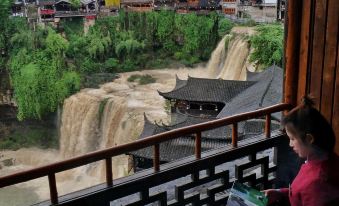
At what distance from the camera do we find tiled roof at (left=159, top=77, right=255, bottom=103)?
1503 centimetres

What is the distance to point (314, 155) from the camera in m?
1.44

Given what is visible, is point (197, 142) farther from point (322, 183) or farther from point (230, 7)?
point (230, 7)

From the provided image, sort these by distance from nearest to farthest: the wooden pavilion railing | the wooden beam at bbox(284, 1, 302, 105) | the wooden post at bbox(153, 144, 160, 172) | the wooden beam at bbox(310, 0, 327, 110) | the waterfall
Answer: the wooden pavilion railing, the wooden post at bbox(153, 144, 160, 172), the wooden beam at bbox(310, 0, 327, 110), the wooden beam at bbox(284, 1, 302, 105), the waterfall

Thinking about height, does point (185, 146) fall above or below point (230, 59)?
below

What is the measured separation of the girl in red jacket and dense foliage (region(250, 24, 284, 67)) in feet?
57.9

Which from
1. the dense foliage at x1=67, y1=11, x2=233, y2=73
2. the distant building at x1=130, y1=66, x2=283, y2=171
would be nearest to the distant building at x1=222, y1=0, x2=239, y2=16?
the dense foliage at x1=67, y1=11, x2=233, y2=73

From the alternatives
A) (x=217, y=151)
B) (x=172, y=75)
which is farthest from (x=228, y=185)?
(x=172, y=75)

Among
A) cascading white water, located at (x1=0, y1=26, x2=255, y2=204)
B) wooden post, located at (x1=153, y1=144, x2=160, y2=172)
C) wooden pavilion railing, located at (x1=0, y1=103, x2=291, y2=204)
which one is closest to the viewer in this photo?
wooden pavilion railing, located at (x1=0, y1=103, x2=291, y2=204)

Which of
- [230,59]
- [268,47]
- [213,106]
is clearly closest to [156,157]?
[213,106]

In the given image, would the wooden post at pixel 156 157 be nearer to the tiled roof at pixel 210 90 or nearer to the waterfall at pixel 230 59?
the tiled roof at pixel 210 90

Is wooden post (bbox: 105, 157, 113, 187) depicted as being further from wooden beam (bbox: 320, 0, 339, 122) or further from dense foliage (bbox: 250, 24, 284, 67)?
dense foliage (bbox: 250, 24, 284, 67)

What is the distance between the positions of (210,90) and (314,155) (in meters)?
14.1

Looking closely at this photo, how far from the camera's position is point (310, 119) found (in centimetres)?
140

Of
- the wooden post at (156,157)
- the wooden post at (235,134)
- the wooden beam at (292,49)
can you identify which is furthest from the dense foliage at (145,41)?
the wooden post at (156,157)
